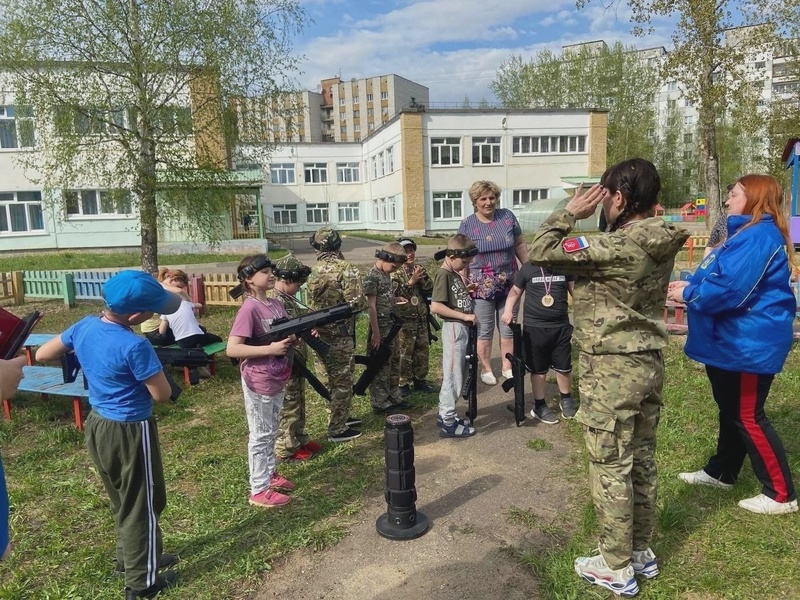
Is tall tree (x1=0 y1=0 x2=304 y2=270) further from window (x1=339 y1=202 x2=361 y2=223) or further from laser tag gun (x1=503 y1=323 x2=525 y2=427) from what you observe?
window (x1=339 y1=202 x2=361 y2=223)

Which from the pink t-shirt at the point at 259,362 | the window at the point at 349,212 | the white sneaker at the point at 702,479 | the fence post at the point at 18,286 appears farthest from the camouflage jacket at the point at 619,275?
the window at the point at 349,212

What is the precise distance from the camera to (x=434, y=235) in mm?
34000

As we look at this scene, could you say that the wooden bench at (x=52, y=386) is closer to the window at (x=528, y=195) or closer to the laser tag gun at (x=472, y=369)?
the laser tag gun at (x=472, y=369)

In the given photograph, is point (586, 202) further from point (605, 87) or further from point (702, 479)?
point (605, 87)

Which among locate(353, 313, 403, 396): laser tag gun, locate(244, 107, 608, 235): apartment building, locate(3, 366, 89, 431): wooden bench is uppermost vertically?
locate(244, 107, 608, 235): apartment building

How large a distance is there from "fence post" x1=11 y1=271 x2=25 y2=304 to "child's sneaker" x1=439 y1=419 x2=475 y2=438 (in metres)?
11.6

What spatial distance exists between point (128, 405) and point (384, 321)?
309cm

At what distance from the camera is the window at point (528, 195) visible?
35812 mm

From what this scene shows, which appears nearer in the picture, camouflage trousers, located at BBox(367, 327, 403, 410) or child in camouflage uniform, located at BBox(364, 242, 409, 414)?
child in camouflage uniform, located at BBox(364, 242, 409, 414)

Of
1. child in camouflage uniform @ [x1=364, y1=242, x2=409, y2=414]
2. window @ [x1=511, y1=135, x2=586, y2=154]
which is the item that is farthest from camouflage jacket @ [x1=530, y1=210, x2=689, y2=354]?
window @ [x1=511, y1=135, x2=586, y2=154]

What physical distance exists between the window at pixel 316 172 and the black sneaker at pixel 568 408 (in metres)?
42.2

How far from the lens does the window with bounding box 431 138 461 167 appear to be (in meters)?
34.2

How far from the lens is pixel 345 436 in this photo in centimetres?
→ 483

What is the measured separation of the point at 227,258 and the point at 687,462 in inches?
785
